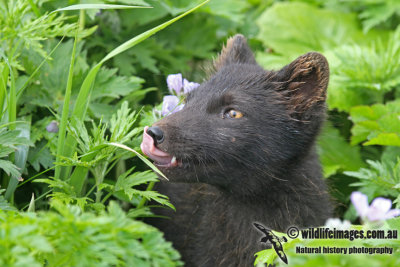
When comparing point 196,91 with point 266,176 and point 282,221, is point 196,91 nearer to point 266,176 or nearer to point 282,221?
point 266,176

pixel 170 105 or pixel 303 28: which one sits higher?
pixel 303 28

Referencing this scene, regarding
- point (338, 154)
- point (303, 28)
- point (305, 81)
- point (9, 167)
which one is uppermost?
point (303, 28)

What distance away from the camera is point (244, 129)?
322cm

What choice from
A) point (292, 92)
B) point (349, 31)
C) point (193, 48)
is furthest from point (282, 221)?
point (349, 31)

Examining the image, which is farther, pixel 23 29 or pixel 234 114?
pixel 23 29

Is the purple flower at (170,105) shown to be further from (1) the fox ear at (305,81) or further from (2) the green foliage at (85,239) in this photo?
(2) the green foliage at (85,239)

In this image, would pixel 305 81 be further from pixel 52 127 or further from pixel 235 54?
pixel 52 127

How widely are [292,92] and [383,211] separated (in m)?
1.18

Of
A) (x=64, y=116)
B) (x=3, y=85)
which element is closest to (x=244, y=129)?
(x=64, y=116)

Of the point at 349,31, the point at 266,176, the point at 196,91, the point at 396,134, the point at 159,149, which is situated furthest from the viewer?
the point at 349,31

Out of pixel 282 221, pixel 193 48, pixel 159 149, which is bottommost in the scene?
pixel 282 221

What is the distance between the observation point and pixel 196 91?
11.6 ft

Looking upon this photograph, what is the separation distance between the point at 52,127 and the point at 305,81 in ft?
5.76

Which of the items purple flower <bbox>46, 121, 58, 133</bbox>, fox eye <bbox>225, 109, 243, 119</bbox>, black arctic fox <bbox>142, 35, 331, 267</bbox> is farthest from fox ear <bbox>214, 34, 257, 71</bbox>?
purple flower <bbox>46, 121, 58, 133</bbox>
